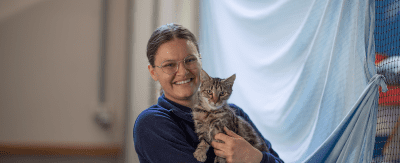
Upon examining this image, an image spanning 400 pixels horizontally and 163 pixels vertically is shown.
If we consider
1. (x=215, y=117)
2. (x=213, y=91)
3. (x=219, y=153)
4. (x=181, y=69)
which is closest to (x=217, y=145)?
(x=219, y=153)

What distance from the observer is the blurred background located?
70.9 inches

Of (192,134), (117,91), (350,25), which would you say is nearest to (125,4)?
(117,91)

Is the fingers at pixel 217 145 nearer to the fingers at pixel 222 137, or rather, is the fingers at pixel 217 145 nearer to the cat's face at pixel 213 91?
the fingers at pixel 222 137

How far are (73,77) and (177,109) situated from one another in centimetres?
134

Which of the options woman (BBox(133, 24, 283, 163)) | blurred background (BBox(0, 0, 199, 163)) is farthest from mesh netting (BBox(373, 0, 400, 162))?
blurred background (BBox(0, 0, 199, 163))

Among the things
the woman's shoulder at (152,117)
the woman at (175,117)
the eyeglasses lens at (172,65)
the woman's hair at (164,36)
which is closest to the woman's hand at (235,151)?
the woman at (175,117)

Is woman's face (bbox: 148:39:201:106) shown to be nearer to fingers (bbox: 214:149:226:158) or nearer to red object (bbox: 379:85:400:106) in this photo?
fingers (bbox: 214:149:226:158)

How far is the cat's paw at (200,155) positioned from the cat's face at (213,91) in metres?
0.25

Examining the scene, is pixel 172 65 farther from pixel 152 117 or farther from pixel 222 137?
pixel 222 137

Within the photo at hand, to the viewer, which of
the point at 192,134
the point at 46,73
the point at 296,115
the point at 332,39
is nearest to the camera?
the point at 192,134

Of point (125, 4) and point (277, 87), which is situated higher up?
point (125, 4)

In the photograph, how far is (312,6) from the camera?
1702 mm

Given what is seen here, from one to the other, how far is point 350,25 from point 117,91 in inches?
77.1

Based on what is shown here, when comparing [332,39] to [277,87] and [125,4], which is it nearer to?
[277,87]
